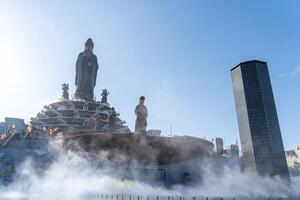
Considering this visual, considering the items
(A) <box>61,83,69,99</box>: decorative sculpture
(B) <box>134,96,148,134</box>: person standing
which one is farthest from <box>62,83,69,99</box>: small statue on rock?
(B) <box>134,96,148,134</box>: person standing

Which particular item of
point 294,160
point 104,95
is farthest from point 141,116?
point 294,160

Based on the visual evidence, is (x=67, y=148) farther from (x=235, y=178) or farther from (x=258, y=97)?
(x=258, y=97)

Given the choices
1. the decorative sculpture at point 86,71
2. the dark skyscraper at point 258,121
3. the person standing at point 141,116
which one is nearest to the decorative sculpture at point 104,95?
the decorative sculpture at point 86,71

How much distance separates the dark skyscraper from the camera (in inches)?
5113

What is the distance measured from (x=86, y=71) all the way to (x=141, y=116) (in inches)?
1146

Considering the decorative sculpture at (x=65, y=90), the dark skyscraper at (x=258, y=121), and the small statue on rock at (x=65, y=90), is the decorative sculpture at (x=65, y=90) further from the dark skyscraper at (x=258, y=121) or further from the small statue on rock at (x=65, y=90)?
the dark skyscraper at (x=258, y=121)

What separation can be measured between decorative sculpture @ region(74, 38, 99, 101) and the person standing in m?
25.8

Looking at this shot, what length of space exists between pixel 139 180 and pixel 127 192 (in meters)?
2.76

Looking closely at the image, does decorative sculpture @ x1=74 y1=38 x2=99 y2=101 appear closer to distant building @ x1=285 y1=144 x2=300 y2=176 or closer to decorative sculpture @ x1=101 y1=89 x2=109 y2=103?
decorative sculpture @ x1=101 y1=89 x2=109 y2=103

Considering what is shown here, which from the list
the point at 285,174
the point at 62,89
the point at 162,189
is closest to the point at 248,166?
the point at 285,174

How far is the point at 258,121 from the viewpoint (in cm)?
14288

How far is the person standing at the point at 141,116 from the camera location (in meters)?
29.0

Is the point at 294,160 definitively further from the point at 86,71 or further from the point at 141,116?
the point at 141,116

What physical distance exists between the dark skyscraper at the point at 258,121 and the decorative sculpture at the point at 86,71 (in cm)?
9870
